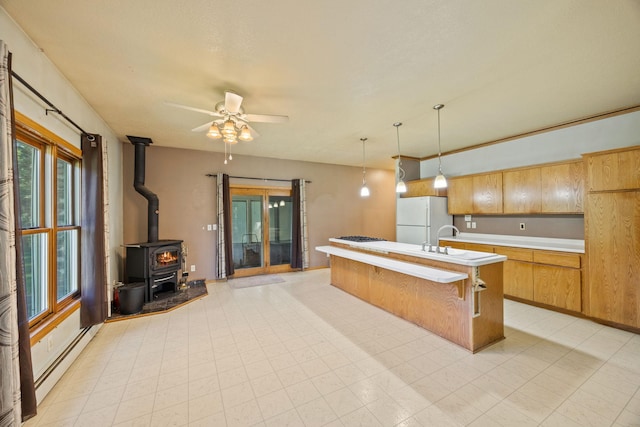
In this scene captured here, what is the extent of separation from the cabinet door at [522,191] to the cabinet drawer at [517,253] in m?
0.68

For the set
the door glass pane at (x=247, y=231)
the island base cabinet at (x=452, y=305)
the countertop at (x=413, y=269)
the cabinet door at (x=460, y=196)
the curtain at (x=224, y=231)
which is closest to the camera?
the countertop at (x=413, y=269)

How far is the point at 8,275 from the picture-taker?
1424mm

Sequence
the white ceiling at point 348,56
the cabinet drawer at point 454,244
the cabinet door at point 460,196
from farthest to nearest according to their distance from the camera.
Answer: the cabinet door at point 460,196, the cabinet drawer at point 454,244, the white ceiling at point 348,56

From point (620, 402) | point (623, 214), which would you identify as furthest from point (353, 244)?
point (623, 214)

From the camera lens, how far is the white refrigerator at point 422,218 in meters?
4.93

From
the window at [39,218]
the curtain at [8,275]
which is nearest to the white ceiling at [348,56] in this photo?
the window at [39,218]

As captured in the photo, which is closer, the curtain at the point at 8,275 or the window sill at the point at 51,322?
the curtain at the point at 8,275

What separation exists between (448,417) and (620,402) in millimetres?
1326

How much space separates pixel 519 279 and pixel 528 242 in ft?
2.29

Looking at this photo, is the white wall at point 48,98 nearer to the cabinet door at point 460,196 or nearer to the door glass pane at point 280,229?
the door glass pane at point 280,229

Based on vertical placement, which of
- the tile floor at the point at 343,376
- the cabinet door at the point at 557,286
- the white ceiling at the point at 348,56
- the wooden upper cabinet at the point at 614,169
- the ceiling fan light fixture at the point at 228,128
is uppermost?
the white ceiling at the point at 348,56

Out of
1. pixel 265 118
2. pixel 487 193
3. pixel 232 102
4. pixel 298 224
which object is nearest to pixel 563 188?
pixel 487 193

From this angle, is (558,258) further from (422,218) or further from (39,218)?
(39,218)

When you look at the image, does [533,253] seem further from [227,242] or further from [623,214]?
[227,242]
